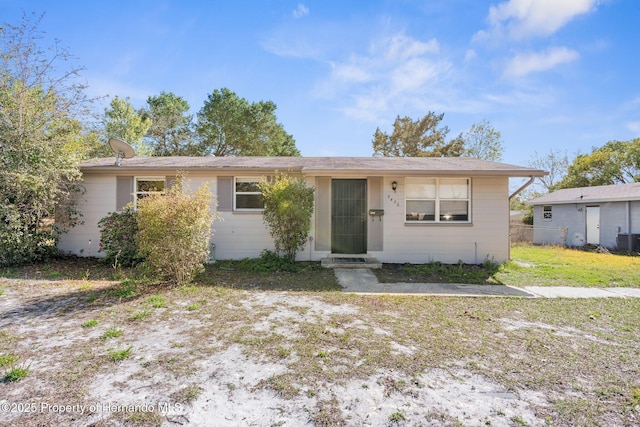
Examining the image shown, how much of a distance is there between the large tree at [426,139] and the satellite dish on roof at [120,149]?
70.9 feet

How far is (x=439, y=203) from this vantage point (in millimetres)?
8797

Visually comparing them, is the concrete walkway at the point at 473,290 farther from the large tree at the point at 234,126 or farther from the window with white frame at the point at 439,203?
the large tree at the point at 234,126

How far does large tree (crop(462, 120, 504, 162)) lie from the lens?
2741 cm

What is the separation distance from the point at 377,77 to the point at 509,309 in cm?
951

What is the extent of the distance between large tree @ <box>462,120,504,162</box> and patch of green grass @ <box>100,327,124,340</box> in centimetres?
2910

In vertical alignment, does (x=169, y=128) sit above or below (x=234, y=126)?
above

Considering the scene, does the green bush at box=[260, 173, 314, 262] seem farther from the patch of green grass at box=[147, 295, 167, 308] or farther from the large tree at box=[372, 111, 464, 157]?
the large tree at box=[372, 111, 464, 157]

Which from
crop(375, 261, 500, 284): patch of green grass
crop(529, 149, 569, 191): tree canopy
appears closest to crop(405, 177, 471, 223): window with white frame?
crop(375, 261, 500, 284): patch of green grass

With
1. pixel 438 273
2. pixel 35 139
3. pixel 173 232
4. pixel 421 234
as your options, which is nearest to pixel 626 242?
pixel 421 234

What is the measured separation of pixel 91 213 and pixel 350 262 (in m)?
7.58

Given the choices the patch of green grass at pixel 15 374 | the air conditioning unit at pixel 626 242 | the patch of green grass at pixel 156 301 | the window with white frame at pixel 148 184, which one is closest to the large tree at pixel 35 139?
the window with white frame at pixel 148 184

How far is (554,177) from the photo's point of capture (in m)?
30.5

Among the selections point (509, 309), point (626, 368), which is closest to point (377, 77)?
point (509, 309)

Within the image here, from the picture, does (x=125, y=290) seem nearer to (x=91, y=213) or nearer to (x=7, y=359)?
(x=7, y=359)
